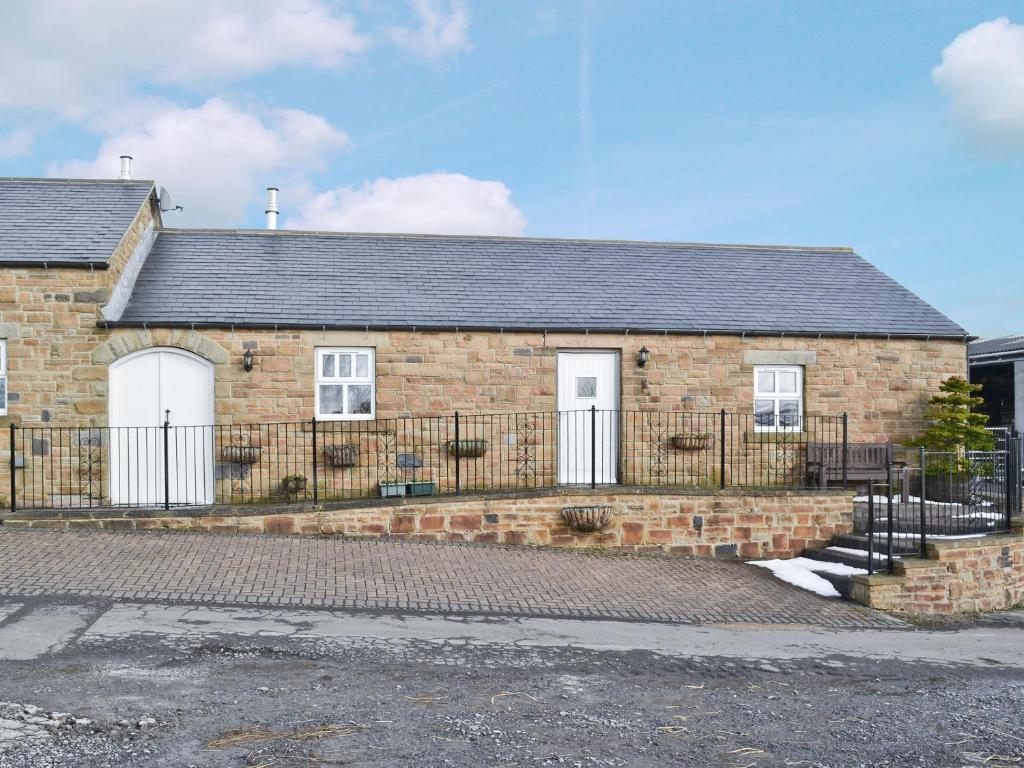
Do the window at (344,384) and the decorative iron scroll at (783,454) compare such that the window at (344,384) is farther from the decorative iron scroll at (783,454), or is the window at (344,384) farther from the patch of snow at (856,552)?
the patch of snow at (856,552)

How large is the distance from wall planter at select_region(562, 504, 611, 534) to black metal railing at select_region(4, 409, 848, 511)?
59 cm

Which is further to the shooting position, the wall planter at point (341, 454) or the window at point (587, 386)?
the window at point (587, 386)

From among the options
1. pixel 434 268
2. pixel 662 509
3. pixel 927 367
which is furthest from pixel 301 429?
pixel 927 367

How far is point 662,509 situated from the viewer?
42.5 feet

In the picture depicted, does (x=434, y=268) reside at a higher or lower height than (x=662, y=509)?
higher

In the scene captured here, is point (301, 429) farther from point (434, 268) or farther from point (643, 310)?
point (643, 310)

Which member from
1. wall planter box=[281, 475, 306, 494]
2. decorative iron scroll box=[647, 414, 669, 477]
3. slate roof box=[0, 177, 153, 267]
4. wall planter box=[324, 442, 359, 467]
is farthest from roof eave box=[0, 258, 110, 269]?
decorative iron scroll box=[647, 414, 669, 477]

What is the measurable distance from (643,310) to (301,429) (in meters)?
6.25

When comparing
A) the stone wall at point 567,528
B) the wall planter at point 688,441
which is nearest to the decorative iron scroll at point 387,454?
the stone wall at point 567,528

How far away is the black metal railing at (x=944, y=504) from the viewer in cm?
1162

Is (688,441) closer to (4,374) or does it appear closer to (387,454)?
(387,454)

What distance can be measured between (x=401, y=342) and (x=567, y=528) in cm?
414

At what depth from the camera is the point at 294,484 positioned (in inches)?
536

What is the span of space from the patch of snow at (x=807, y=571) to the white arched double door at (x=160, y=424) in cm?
866
